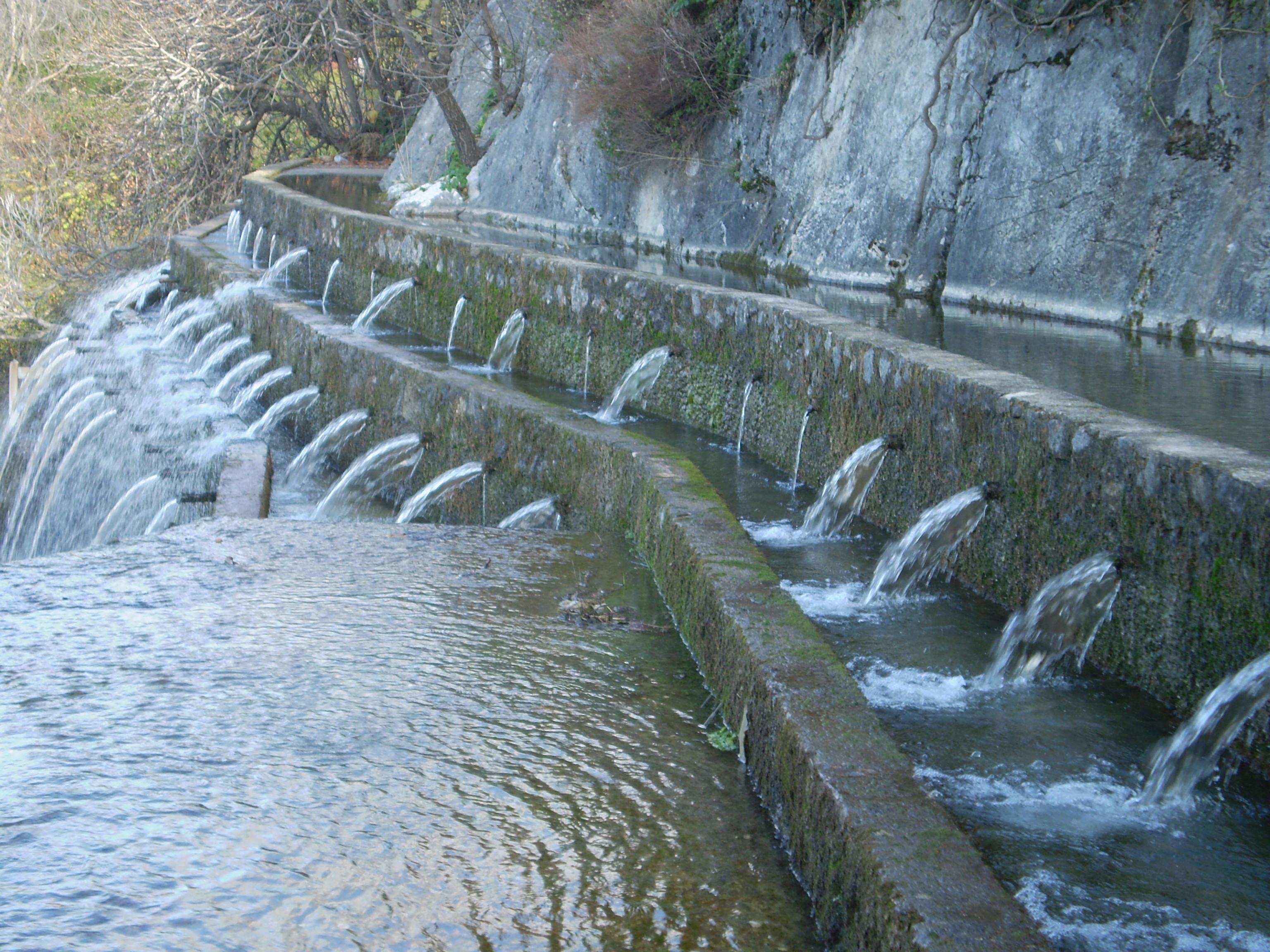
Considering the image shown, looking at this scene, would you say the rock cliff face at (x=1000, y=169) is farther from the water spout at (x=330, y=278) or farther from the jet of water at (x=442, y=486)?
the jet of water at (x=442, y=486)

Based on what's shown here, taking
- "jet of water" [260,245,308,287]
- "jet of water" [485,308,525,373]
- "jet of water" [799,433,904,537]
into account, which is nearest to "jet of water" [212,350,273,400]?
"jet of water" [485,308,525,373]

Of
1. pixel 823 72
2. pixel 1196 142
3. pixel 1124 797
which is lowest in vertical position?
pixel 1124 797

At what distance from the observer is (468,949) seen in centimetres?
245

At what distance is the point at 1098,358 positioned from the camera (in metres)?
7.20

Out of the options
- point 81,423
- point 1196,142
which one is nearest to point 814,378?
point 1196,142

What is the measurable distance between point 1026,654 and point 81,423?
9336mm

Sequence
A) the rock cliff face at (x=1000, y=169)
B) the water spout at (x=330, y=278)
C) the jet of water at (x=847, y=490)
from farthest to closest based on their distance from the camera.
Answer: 1. the water spout at (x=330, y=278)
2. the rock cliff face at (x=1000, y=169)
3. the jet of water at (x=847, y=490)

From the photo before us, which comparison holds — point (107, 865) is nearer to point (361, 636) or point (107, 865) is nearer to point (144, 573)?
point (361, 636)

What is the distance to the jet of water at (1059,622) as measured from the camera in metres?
4.06

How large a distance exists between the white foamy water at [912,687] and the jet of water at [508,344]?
5.93m

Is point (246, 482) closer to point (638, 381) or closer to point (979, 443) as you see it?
point (638, 381)

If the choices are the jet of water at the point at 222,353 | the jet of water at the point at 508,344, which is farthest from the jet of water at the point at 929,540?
the jet of water at the point at 222,353

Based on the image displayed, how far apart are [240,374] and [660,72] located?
6.49m

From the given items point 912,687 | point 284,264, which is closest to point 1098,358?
point 912,687
